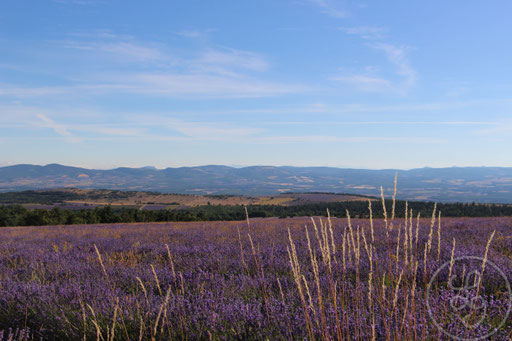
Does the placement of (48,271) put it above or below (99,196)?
above

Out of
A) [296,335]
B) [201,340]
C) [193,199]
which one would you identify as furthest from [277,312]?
[193,199]

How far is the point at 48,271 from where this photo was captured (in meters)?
4.65

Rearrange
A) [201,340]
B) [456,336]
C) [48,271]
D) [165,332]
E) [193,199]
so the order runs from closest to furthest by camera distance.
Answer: [456,336], [201,340], [165,332], [48,271], [193,199]

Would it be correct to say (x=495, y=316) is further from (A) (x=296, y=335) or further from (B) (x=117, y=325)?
(B) (x=117, y=325)

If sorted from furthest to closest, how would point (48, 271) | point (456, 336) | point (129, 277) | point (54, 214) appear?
point (54, 214) < point (48, 271) < point (129, 277) < point (456, 336)

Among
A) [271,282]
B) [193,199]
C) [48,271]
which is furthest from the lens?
[193,199]

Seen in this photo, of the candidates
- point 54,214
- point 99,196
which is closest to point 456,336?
point 54,214

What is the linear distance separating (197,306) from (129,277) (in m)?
1.80

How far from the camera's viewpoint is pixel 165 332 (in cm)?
246

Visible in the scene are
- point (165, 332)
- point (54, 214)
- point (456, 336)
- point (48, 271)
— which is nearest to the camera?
point (456, 336)

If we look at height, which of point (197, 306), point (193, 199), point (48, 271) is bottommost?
point (193, 199)

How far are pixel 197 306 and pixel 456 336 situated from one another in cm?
193

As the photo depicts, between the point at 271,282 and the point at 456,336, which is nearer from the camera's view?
the point at 456,336

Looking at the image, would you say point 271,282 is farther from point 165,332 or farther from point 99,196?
point 99,196
